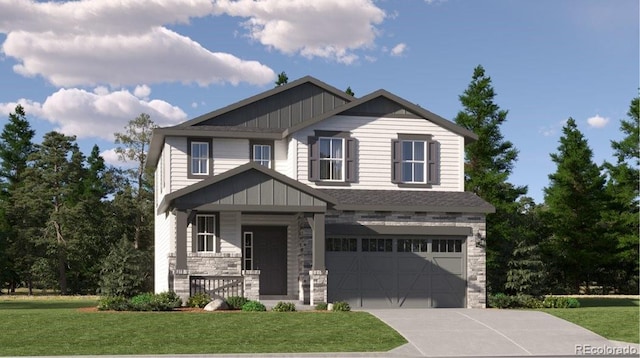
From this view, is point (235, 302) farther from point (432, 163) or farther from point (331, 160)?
point (432, 163)

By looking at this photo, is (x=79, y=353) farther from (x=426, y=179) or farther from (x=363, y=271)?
(x=426, y=179)

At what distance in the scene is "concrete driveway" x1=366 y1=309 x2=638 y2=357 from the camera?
2069 cm

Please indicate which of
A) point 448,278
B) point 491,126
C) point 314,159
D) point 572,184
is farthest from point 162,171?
point 572,184

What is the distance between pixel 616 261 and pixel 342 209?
94.4ft

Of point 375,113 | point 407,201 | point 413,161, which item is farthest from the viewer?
point 413,161

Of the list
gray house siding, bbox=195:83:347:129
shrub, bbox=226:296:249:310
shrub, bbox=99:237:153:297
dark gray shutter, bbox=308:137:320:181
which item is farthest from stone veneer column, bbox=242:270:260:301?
shrub, bbox=99:237:153:297

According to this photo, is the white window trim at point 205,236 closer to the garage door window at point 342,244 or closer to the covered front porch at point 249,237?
the covered front porch at point 249,237

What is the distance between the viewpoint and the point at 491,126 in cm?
3872

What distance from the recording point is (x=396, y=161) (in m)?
32.9

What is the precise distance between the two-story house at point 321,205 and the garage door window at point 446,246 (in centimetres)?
4

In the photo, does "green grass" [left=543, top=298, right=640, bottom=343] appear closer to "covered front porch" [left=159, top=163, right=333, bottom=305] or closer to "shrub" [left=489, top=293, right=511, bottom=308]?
"shrub" [left=489, top=293, right=511, bottom=308]

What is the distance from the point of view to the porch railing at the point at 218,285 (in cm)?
2831

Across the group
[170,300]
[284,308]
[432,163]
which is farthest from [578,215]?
[170,300]

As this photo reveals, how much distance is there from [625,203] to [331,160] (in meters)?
28.8
